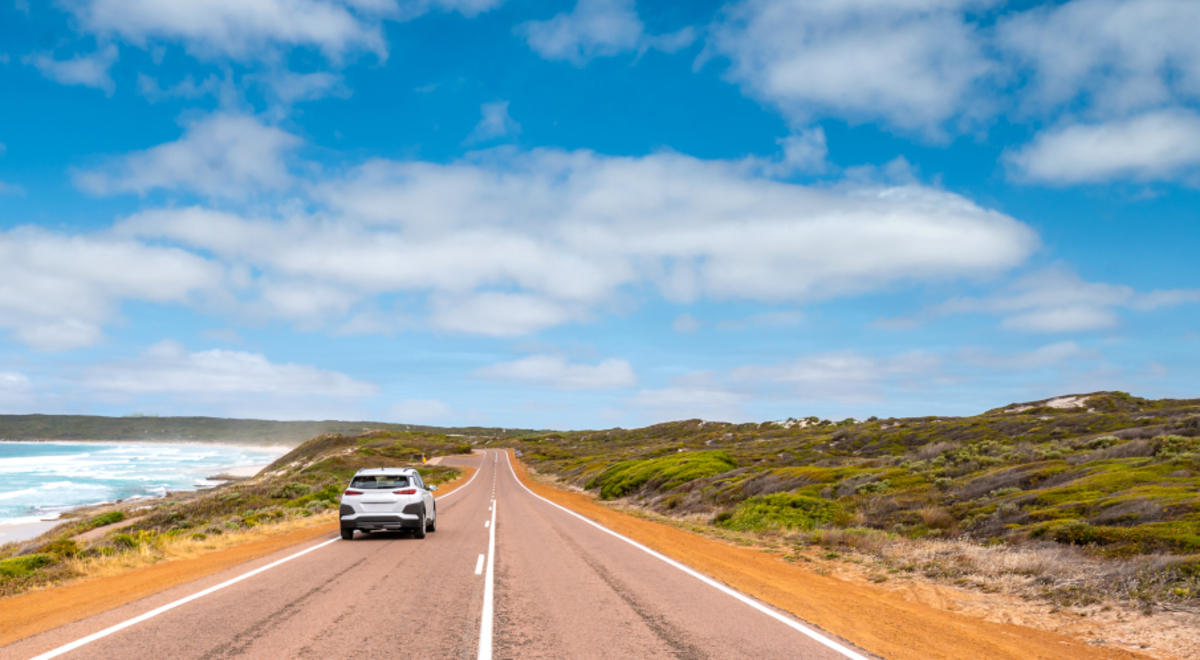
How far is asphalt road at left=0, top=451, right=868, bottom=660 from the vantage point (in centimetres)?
738

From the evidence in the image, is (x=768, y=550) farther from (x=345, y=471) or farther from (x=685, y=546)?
(x=345, y=471)

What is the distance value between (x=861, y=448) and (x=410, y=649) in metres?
57.6

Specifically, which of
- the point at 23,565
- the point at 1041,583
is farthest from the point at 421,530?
the point at 1041,583

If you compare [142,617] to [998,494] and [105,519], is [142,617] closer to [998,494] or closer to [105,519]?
[998,494]

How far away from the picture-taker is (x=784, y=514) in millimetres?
22906

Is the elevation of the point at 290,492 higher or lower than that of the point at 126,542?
lower

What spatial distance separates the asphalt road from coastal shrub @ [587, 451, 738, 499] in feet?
87.7

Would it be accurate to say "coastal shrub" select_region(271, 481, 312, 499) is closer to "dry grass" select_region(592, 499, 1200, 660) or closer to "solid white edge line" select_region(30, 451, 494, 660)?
"solid white edge line" select_region(30, 451, 494, 660)

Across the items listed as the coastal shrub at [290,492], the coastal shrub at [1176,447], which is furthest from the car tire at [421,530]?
the coastal shrub at [290,492]

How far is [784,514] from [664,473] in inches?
851

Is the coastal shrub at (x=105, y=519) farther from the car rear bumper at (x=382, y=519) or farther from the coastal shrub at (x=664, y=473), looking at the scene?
the coastal shrub at (x=664, y=473)

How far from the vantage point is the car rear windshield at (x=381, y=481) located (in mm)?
18897

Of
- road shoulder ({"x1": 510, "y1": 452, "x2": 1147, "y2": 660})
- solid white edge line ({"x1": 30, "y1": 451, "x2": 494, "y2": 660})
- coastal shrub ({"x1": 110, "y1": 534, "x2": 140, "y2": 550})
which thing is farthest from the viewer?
coastal shrub ({"x1": 110, "y1": 534, "x2": 140, "y2": 550})

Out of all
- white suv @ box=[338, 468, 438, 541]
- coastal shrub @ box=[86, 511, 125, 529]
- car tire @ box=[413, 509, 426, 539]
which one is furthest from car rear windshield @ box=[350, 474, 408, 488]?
coastal shrub @ box=[86, 511, 125, 529]
